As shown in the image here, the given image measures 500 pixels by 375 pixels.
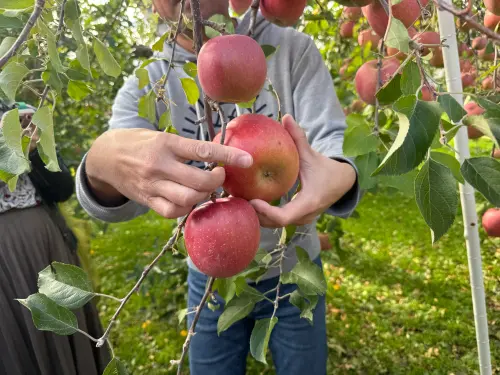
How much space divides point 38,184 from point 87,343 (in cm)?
70

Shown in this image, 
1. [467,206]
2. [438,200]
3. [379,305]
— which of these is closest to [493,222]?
[467,206]

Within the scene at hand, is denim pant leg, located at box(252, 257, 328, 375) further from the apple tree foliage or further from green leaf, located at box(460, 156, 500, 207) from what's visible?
green leaf, located at box(460, 156, 500, 207)

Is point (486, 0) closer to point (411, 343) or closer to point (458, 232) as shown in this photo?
point (411, 343)

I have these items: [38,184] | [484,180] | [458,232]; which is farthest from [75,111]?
[458,232]

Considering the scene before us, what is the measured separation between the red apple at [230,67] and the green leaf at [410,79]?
0.18m

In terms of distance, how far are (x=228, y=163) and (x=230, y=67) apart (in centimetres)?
13

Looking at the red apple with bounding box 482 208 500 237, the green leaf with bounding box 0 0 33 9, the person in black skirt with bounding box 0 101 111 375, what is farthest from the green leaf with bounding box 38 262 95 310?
the red apple with bounding box 482 208 500 237

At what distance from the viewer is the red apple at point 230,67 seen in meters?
0.54

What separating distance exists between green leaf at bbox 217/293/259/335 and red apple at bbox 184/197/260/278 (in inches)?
12.0

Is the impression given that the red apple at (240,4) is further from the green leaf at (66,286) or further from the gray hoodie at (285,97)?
the green leaf at (66,286)

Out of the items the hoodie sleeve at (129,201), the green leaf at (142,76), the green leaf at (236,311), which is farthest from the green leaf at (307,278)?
the green leaf at (142,76)

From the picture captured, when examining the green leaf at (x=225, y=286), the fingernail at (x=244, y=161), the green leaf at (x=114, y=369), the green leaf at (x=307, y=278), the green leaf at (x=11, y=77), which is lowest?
the green leaf at (x=225, y=286)

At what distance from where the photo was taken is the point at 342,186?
70cm

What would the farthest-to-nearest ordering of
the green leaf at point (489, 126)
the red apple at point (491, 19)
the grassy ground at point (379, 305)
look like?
the grassy ground at point (379, 305), the red apple at point (491, 19), the green leaf at point (489, 126)
